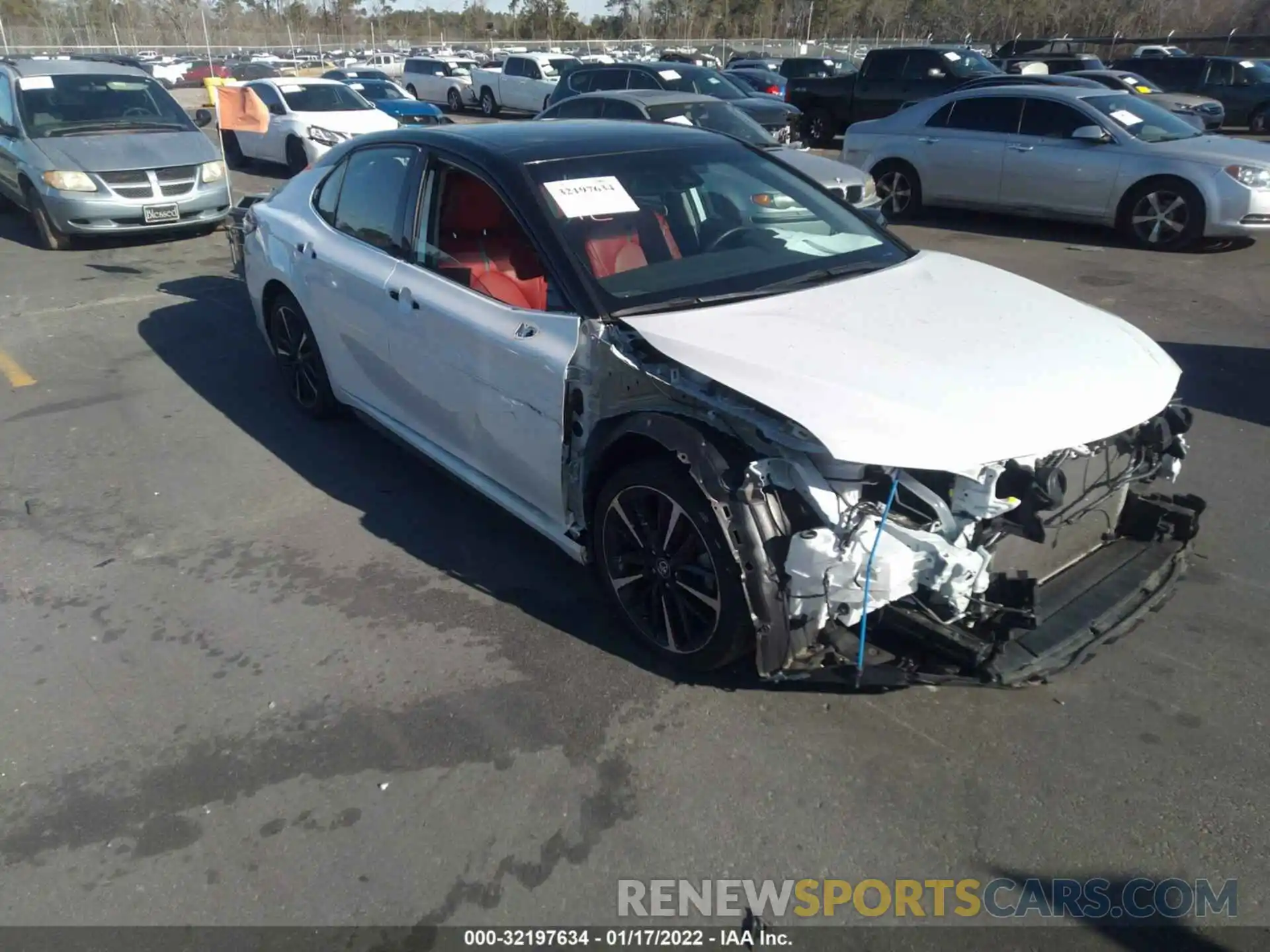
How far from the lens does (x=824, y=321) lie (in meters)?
3.43

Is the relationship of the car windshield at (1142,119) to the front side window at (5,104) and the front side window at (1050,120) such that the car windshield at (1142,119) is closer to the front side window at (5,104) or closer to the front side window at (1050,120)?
the front side window at (1050,120)

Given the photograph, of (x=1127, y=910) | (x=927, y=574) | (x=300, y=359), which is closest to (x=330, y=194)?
(x=300, y=359)

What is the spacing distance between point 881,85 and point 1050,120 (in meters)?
8.52

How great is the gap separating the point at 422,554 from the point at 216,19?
8244cm

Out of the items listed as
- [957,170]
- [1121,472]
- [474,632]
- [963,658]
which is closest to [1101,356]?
[1121,472]

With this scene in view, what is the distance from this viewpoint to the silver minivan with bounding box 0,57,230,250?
10.3 m

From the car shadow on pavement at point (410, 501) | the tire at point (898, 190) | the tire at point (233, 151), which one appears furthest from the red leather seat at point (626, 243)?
the tire at point (233, 151)

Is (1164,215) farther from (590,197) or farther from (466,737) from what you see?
(466,737)

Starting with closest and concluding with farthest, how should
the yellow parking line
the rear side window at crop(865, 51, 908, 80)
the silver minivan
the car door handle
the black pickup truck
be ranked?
the car door handle, the yellow parking line, the silver minivan, the black pickup truck, the rear side window at crop(865, 51, 908, 80)

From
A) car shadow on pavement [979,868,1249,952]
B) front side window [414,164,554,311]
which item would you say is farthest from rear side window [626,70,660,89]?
car shadow on pavement [979,868,1249,952]

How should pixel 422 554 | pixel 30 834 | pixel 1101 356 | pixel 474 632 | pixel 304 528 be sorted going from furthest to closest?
pixel 304 528
pixel 422 554
pixel 474 632
pixel 1101 356
pixel 30 834

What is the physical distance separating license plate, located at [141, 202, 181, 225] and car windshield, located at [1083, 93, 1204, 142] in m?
10.0

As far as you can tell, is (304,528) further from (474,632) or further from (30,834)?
(30,834)

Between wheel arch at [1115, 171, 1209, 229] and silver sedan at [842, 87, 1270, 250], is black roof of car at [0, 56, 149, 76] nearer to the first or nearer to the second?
silver sedan at [842, 87, 1270, 250]
